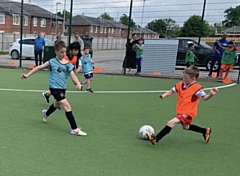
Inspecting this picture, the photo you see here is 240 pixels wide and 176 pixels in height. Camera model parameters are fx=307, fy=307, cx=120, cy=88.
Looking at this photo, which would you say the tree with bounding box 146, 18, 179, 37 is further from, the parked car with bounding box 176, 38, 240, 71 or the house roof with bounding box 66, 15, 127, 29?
the house roof with bounding box 66, 15, 127, 29

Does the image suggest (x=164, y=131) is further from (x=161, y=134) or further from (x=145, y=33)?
(x=145, y=33)

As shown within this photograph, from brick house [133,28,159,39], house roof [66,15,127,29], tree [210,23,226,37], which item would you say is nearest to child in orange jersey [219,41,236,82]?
tree [210,23,226,37]

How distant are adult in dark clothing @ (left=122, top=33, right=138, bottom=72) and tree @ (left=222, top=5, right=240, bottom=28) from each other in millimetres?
3748

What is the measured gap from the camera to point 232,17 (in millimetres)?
12641

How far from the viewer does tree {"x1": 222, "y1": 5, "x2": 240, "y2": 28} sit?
12.0 m

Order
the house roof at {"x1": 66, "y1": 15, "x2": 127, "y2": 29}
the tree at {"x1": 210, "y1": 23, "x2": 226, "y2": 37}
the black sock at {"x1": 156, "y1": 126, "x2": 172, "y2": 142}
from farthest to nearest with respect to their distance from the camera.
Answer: the house roof at {"x1": 66, "y1": 15, "x2": 127, "y2": 29} < the tree at {"x1": 210, "y1": 23, "x2": 226, "y2": 37} < the black sock at {"x1": 156, "y1": 126, "x2": 172, "y2": 142}

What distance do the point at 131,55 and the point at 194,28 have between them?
2981 millimetres

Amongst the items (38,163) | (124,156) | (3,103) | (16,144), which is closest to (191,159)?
(124,156)

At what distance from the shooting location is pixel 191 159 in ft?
13.6

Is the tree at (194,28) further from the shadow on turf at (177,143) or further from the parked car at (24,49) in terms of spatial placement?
the parked car at (24,49)

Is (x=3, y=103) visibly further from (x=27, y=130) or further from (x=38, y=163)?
(x=38, y=163)

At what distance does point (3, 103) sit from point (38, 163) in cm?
349

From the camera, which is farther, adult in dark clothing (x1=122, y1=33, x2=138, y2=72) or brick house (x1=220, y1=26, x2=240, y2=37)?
adult in dark clothing (x1=122, y1=33, x2=138, y2=72)

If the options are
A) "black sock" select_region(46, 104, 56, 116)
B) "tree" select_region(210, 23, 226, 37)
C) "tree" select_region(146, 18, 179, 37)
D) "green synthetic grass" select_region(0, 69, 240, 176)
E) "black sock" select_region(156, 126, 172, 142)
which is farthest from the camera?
"tree" select_region(146, 18, 179, 37)
